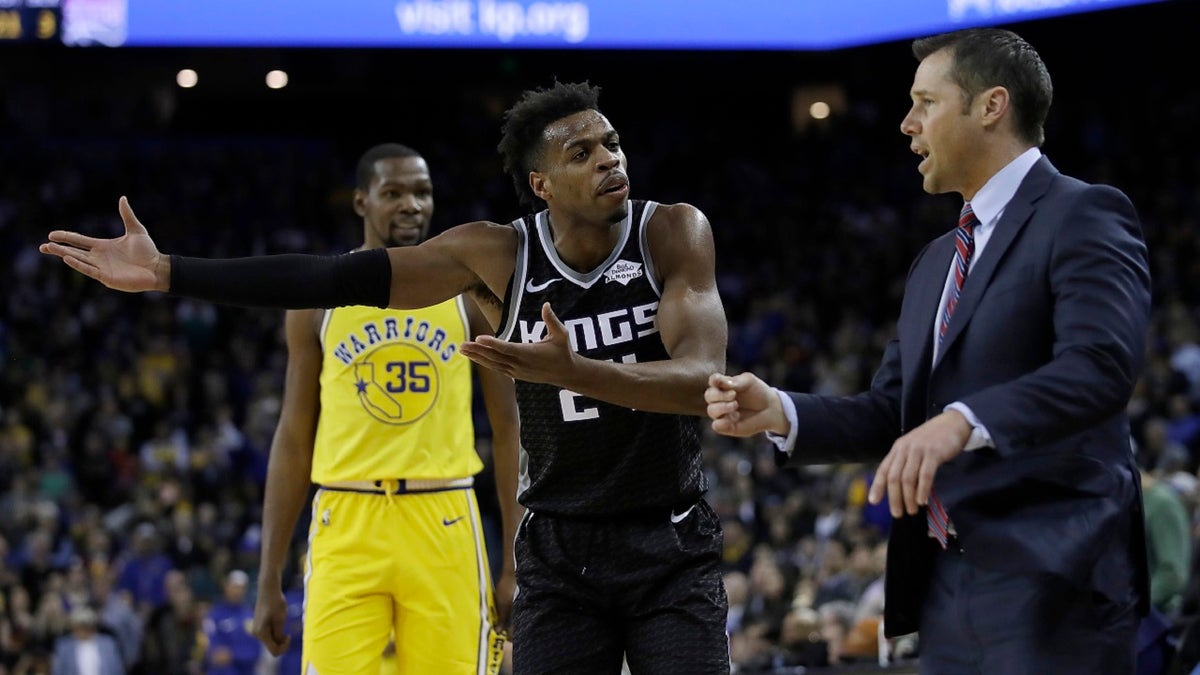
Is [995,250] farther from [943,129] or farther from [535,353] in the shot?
[535,353]

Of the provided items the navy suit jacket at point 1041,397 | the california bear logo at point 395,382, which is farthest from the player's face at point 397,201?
the navy suit jacket at point 1041,397

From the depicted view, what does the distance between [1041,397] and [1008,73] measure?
814 mm

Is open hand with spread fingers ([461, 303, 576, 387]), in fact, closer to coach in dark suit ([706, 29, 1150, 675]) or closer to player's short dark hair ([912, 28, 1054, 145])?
coach in dark suit ([706, 29, 1150, 675])

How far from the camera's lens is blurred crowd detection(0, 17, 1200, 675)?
12.4 meters

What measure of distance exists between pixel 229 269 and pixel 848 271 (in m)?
16.4

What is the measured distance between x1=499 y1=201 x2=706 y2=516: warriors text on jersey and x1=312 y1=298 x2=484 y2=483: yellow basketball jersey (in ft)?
4.21

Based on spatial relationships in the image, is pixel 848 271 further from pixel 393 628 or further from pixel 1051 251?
pixel 1051 251

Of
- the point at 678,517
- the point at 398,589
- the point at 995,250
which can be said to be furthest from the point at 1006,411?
the point at 398,589

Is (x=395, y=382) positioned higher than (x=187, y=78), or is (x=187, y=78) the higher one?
(x=187, y=78)

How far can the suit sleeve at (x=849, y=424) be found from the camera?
11.0 feet

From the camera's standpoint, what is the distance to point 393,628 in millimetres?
5504

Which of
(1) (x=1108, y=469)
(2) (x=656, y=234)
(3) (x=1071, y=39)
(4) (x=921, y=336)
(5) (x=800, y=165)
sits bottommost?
(1) (x=1108, y=469)

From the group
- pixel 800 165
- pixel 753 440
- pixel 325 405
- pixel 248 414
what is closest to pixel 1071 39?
pixel 800 165

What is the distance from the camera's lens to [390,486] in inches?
217
